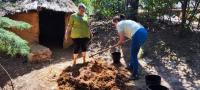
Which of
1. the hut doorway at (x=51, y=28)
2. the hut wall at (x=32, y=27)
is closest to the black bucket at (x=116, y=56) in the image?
the hut wall at (x=32, y=27)

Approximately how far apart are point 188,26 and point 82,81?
5471mm

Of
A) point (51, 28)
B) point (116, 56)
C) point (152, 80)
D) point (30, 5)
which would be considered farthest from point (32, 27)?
point (152, 80)

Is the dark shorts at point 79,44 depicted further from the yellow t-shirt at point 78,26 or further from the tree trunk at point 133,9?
the tree trunk at point 133,9

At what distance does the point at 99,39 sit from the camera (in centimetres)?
1483

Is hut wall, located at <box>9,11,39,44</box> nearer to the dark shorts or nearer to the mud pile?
the dark shorts

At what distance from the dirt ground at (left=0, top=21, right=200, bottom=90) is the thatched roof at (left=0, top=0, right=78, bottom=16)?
148cm

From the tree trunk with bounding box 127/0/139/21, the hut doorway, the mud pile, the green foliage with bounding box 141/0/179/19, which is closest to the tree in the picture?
the tree trunk with bounding box 127/0/139/21

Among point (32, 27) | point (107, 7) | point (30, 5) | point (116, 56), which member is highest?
point (30, 5)

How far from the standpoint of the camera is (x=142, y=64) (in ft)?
38.6

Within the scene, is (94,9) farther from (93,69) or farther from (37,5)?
(93,69)

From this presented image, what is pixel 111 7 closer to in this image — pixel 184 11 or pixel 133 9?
pixel 133 9

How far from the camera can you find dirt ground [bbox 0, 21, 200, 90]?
34.3ft

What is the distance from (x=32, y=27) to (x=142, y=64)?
4914mm

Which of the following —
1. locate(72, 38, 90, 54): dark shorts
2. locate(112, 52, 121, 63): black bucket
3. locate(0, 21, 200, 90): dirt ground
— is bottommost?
locate(0, 21, 200, 90): dirt ground
